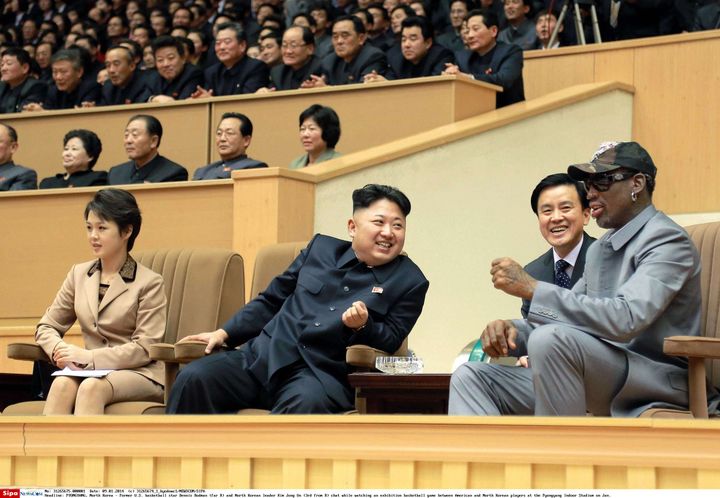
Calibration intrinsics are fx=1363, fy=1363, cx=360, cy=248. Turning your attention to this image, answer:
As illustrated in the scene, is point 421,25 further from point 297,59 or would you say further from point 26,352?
point 26,352

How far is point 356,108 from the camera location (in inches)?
254

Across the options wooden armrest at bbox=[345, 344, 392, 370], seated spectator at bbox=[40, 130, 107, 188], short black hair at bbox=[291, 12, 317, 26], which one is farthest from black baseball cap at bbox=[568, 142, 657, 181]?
short black hair at bbox=[291, 12, 317, 26]

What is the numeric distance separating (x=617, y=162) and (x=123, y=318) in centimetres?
165

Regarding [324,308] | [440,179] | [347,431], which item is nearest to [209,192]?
[440,179]

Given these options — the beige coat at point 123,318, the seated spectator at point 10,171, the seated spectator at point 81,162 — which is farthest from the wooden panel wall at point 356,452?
the seated spectator at point 10,171

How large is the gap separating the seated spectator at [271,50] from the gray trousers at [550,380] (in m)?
4.75

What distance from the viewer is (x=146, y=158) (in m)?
6.16

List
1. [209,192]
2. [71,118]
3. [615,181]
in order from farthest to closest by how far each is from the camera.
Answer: [71,118] < [209,192] < [615,181]

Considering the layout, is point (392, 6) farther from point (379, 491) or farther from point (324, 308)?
point (379, 491)

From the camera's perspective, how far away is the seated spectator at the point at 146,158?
19.8 ft

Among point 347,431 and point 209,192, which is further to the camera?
point 209,192

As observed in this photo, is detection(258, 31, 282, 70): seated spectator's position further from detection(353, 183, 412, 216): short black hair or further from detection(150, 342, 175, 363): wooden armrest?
detection(150, 342, 175, 363): wooden armrest

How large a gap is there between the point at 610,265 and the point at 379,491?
0.97 metres

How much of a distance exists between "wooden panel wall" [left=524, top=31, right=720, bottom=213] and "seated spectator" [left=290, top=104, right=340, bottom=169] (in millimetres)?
1555
